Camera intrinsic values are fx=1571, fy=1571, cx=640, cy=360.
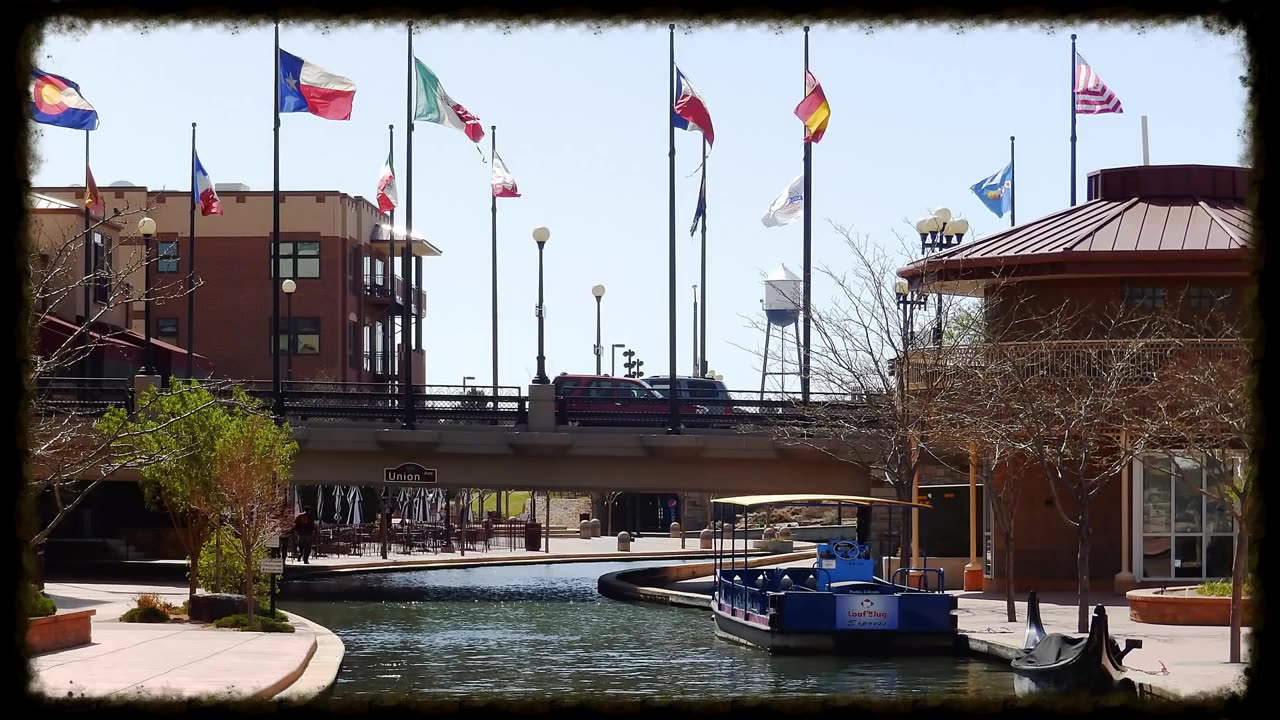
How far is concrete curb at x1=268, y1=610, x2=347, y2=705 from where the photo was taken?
1944cm

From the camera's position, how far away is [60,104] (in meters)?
28.7

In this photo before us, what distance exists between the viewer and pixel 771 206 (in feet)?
159

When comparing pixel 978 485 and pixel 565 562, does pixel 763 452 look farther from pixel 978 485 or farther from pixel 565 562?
pixel 565 562

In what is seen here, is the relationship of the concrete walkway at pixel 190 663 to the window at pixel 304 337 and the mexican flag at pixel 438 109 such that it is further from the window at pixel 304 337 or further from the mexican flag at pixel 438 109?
the window at pixel 304 337

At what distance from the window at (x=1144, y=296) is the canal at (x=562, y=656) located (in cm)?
1191

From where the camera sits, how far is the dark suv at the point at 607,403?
140ft

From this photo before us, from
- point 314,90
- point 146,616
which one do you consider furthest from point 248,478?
point 314,90

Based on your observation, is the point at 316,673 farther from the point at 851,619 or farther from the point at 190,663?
the point at 851,619

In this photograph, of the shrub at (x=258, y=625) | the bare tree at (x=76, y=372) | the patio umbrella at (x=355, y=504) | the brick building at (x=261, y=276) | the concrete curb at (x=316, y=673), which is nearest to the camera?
the concrete curb at (x=316, y=673)

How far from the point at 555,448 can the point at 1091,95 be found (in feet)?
57.6

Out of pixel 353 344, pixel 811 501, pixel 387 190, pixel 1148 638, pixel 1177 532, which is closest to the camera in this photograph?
pixel 1148 638

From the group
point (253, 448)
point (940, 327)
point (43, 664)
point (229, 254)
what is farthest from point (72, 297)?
point (43, 664)

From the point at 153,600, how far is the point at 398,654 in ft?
18.9

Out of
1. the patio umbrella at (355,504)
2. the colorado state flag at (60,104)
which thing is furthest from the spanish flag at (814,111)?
the patio umbrella at (355,504)
